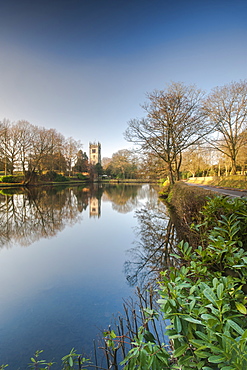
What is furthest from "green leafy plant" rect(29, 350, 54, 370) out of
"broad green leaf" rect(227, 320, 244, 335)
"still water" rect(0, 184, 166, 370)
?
"broad green leaf" rect(227, 320, 244, 335)

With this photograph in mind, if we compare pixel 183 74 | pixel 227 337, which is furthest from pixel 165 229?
pixel 183 74

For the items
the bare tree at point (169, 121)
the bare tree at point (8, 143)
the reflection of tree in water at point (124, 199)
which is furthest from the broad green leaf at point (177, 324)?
the bare tree at point (8, 143)

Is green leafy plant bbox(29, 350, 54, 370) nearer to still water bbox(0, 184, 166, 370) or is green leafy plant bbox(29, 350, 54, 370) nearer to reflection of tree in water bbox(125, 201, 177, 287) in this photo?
still water bbox(0, 184, 166, 370)

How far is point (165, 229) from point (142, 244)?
226 centimetres

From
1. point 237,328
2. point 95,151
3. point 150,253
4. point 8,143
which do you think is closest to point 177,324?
point 237,328

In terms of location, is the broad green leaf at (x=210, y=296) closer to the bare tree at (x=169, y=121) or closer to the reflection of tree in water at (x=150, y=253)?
the reflection of tree in water at (x=150, y=253)

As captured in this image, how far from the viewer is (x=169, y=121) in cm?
1734

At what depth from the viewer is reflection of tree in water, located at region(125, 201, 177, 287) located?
516 centimetres

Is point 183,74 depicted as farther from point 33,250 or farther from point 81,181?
point 81,181

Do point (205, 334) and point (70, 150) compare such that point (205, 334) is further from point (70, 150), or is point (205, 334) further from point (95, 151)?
point (95, 151)

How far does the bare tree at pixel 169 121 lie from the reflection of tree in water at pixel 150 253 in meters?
9.93

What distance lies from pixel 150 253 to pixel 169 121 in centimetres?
1385

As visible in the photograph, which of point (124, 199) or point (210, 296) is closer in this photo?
point (210, 296)

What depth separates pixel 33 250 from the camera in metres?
7.31
